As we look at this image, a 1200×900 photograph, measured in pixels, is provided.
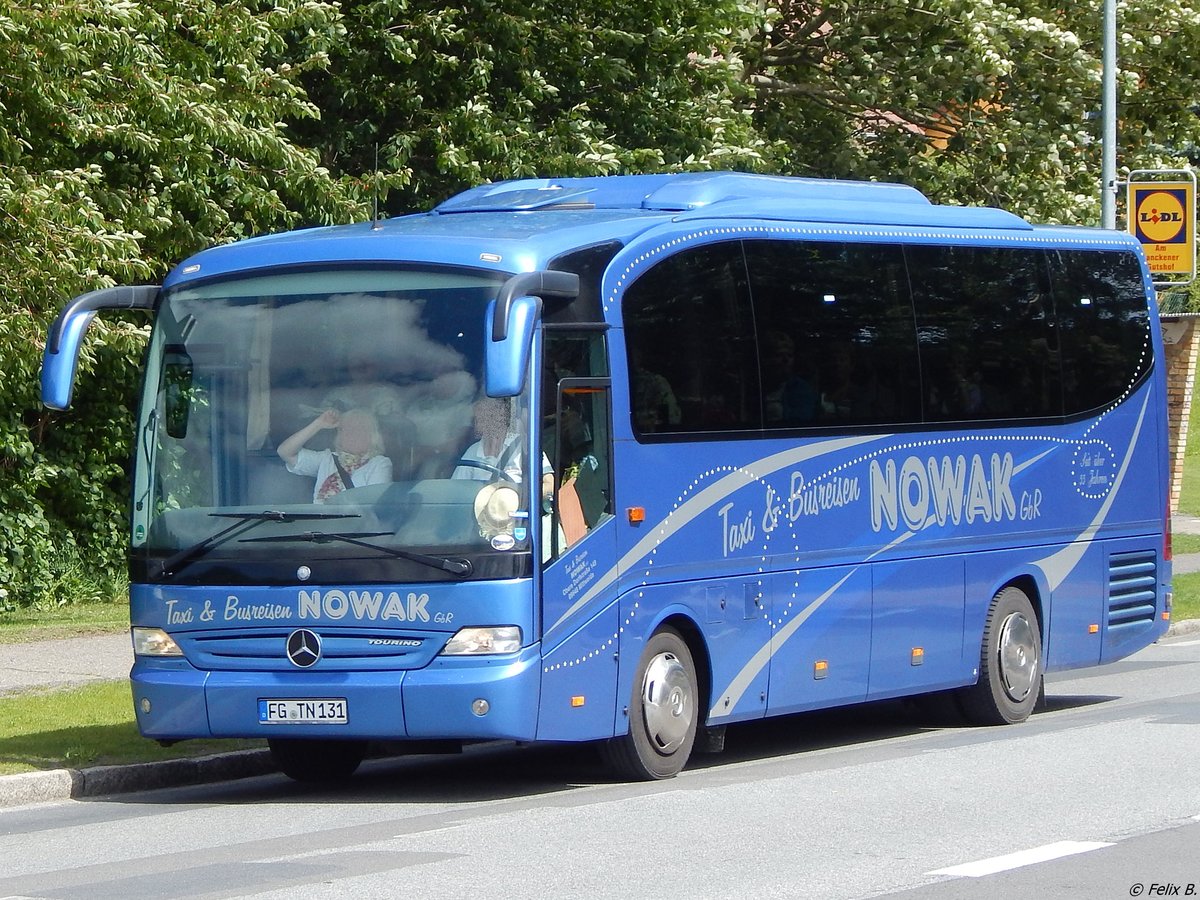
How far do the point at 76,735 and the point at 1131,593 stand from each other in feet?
25.0

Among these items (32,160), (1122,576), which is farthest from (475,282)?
(32,160)

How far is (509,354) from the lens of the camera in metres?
9.43

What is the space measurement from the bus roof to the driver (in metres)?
0.73

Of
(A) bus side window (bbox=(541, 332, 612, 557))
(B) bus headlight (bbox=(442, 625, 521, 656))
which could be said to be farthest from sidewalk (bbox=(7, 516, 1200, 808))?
(A) bus side window (bbox=(541, 332, 612, 557))

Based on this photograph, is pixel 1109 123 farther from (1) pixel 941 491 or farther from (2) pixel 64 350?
(2) pixel 64 350

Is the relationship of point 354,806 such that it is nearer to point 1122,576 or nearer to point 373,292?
point 373,292

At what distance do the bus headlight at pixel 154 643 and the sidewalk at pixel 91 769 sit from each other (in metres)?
0.76

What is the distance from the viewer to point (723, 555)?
1145cm

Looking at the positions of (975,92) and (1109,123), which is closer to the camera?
(1109,123)

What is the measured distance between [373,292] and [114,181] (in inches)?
371

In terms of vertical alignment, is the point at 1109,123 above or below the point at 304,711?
above

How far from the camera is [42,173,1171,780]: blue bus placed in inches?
398

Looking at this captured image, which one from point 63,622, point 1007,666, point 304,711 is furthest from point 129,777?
point 63,622

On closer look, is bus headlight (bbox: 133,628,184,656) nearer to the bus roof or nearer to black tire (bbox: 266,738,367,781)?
black tire (bbox: 266,738,367,781)
